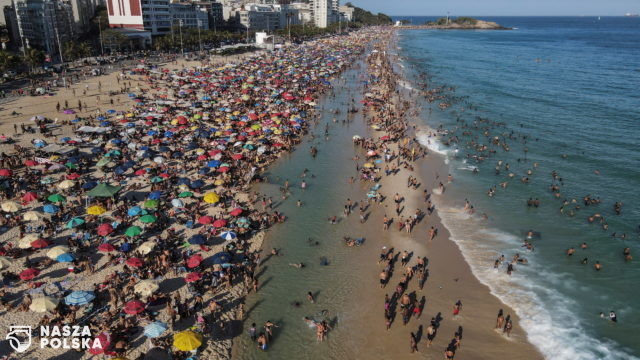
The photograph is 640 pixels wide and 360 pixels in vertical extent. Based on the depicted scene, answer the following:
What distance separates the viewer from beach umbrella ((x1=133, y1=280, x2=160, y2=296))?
1634 centimetres

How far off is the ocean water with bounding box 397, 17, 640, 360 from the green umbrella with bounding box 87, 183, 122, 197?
20.5 m

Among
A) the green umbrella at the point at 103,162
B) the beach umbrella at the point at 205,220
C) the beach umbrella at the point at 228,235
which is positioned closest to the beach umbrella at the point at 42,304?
the beach umbrella at the point at 228,235

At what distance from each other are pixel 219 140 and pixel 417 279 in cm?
2165

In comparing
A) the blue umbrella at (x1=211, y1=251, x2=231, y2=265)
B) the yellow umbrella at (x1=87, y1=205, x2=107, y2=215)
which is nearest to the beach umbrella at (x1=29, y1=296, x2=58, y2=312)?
the blue umbrella at (x1=211, y1=251, x2=231, y2=265)

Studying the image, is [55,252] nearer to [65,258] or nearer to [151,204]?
[65,258]

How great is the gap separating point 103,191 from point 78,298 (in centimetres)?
922

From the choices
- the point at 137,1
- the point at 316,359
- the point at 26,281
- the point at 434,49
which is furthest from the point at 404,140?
the point at 434,49

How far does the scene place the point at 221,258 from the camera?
1866cm

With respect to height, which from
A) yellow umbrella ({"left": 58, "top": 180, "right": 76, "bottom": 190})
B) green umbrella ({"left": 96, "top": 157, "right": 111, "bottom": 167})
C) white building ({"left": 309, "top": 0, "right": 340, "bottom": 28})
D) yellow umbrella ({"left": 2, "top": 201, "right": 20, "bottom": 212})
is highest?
white building ({"left": 309, "top": 0, "right": 340, "bottom": 28})

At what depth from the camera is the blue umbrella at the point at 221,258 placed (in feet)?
60.8

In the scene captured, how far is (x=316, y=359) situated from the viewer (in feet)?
49.2

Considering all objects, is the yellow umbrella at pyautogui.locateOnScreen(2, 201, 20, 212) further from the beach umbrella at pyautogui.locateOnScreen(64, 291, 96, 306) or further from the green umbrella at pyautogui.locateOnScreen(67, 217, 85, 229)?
the beach umbrella at pyautogui.locateOnScreen(64, 291, 96, 306)

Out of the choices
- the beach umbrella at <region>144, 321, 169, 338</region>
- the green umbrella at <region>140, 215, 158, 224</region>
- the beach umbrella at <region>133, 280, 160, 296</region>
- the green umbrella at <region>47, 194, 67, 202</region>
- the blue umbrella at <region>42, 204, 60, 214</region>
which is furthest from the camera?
the green umbrella at <region>47, 194, 67, 202</region>

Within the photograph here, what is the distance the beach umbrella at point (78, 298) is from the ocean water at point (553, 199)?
18053 mm
